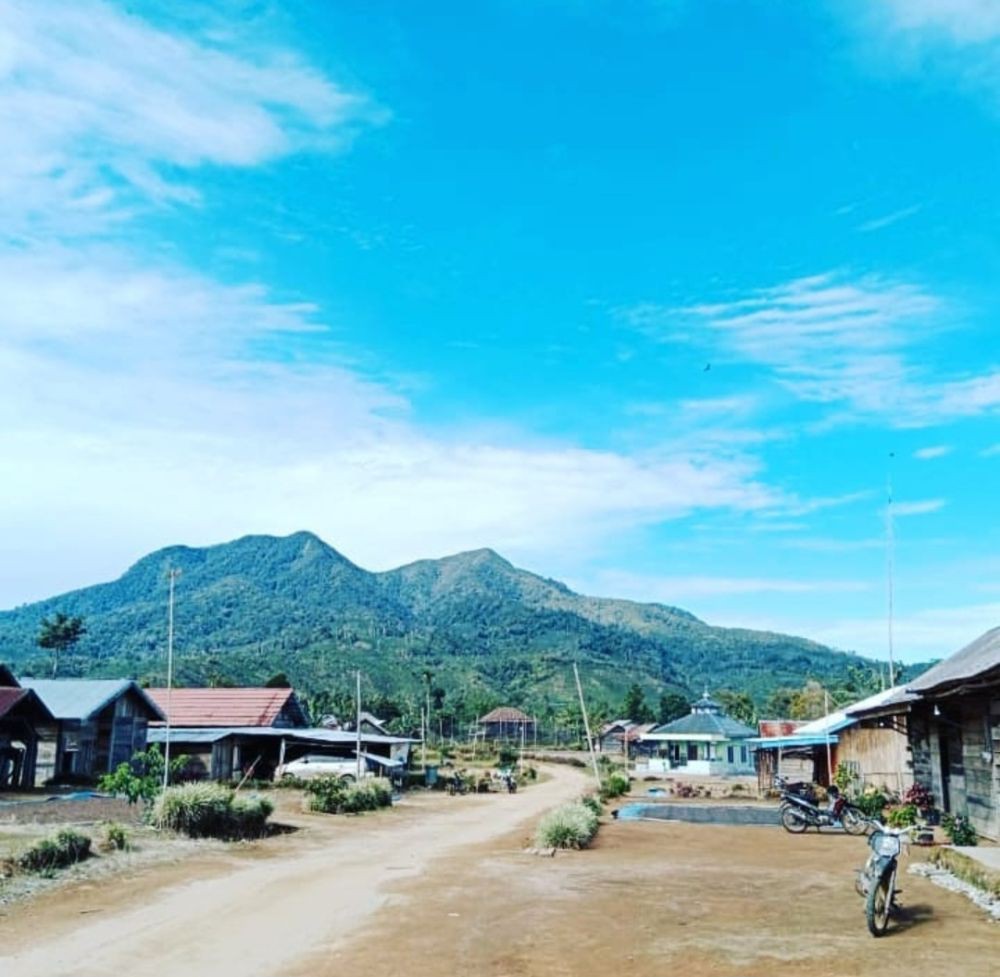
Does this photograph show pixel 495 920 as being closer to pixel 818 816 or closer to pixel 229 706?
pixel 818 816

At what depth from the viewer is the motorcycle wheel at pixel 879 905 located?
12453 millimetres

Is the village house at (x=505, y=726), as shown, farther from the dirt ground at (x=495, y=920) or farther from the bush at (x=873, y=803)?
the dirt ground at (x=495, y=920)

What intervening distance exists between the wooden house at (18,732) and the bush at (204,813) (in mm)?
15170

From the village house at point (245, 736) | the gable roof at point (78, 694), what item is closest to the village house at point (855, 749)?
the village house at point (245, 736)

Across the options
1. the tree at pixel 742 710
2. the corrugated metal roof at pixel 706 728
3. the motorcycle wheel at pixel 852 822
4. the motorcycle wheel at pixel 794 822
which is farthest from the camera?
the tree at pixel 742 710

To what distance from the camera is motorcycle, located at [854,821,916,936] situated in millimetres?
12500

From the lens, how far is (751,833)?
29.2 metres

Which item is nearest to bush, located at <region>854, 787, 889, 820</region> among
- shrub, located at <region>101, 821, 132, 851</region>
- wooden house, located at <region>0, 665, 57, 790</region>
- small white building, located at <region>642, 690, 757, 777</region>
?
shrub, located at <region>101, 821, 132, 851</region>

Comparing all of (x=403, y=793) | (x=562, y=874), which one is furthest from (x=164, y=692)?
(x=562, y=874)

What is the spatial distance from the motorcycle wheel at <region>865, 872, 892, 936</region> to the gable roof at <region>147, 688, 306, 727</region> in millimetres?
45978

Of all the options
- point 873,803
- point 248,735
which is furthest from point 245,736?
point 873,803

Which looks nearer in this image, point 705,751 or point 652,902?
point 652,902

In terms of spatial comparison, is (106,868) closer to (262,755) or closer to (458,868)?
(458,868)

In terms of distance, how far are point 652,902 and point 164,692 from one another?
52.7 metres
